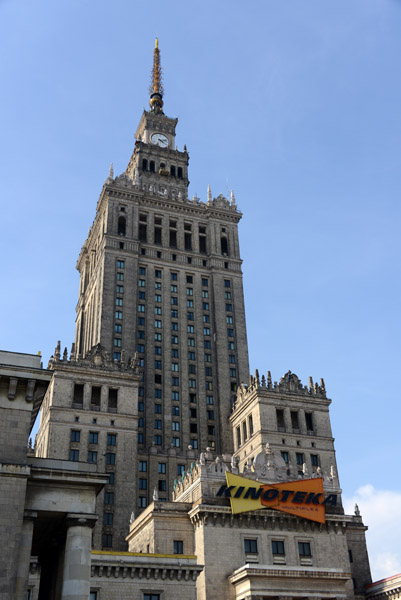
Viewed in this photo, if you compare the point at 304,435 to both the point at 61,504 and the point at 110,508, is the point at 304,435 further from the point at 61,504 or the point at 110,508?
the point at 61,504

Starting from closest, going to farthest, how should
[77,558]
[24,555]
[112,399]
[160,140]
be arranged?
[24,555] → [77,558] → [112,399] → [160,140]

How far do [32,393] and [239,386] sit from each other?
7467 centimetres

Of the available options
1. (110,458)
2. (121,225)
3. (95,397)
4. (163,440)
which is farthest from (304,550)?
(121,225)

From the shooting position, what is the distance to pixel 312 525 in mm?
69000

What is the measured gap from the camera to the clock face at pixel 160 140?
154m

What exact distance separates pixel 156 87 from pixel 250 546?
129016 mm

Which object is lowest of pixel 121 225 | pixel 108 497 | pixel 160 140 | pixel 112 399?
pixel 108 497

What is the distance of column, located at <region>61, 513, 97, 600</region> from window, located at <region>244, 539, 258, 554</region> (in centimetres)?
2870

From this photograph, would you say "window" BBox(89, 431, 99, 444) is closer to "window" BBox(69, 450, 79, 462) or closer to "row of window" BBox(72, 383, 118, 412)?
"window" BBox(69, 450, 79, 462)

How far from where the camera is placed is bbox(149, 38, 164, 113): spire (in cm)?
16388

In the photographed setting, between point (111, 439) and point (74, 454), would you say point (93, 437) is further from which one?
point (74, 454)

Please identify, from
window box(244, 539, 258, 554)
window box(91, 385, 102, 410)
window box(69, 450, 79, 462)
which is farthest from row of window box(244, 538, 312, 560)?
window box(91, 385, 102, 410)

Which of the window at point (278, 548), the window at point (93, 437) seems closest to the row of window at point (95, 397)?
the window at point (93, 437)

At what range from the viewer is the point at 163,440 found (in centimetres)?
10488
